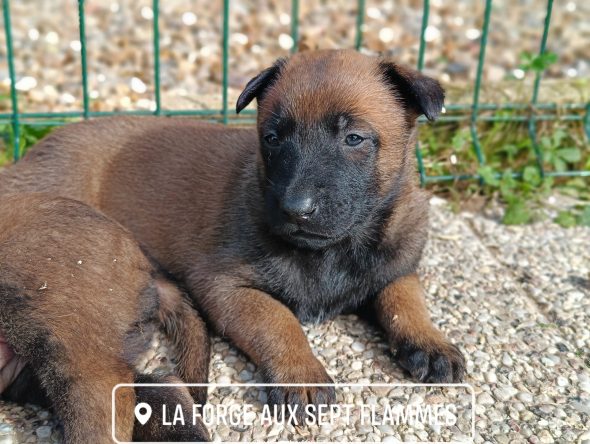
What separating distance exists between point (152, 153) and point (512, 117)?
2.81 m

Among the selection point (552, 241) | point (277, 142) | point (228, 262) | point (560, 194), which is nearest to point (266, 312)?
point (228, 262)

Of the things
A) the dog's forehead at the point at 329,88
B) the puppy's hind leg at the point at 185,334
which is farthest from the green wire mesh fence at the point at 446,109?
the puppy's hind leg at the point at 185,334

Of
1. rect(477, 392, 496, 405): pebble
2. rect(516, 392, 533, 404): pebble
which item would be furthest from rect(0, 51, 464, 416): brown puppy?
rect(516, 392, 533, 404): pebble

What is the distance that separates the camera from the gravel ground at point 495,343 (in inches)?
139

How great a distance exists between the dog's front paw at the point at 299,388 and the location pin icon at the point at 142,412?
537mm

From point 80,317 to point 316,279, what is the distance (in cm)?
119

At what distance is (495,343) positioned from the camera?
4.14 meters

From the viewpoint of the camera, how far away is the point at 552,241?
5.27 meters

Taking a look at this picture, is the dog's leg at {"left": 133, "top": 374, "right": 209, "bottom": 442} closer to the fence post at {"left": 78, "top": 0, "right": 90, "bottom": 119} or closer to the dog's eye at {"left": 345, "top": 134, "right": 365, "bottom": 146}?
the dog's eye at {"left": 345, "top": 134, "right": 365, "bottom": 146}

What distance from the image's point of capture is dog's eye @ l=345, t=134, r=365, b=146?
146 inches

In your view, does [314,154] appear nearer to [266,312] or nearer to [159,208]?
[266,312]

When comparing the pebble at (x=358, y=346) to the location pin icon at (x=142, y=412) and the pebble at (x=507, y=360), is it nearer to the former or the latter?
the pebble at (x=507, y=360)

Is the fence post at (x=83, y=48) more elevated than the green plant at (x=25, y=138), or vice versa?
the fence post at (x=83, y=48)

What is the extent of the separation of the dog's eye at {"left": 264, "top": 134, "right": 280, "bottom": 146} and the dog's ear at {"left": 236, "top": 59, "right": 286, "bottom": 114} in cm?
23
